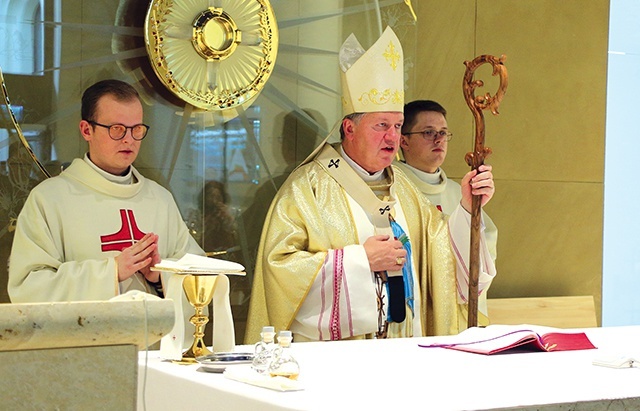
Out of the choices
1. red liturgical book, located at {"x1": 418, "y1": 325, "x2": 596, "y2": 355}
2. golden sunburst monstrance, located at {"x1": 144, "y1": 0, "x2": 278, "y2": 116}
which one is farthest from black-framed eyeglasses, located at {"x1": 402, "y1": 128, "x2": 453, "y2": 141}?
red liturgical book, located at {"x1": 418, "y1": 325, "x2": 596, "y2": 355}

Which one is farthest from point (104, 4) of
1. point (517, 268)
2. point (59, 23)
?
point (517, 268)

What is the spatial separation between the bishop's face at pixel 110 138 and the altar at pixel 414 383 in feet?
4.27

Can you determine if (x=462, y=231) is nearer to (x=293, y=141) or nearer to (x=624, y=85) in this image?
(x=293, y=141)

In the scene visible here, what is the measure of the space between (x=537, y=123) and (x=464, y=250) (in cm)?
174

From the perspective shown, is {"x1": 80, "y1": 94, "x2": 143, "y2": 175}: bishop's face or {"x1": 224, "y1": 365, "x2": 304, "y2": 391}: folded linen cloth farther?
{"x1": 80, "y1": 94, "x2": 143, "y2": 175}: bishop's face

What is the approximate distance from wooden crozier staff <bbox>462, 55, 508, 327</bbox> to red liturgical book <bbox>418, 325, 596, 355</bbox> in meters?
1.06

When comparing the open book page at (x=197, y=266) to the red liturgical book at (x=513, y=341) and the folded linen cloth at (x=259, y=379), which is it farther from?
the red liturgical book at (x=513, y=341)

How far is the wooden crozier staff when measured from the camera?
4453mm

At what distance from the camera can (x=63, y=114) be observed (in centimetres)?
442

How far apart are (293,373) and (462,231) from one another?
8.11 ft

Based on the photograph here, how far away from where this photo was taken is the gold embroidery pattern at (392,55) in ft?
16.3

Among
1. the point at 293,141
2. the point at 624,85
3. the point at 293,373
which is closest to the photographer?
the point at 293,373

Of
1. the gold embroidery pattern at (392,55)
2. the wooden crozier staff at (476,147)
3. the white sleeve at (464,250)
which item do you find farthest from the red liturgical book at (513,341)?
the gold embroidery pattern at (392,55)

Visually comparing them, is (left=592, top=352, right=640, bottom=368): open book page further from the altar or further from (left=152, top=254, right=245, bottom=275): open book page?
(left=152, top=254, right=245, bottom=275): open book page
